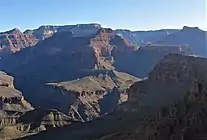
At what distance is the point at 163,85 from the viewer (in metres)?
175

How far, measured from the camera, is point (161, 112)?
102 metres

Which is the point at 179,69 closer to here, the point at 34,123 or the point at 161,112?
the point at 34,123

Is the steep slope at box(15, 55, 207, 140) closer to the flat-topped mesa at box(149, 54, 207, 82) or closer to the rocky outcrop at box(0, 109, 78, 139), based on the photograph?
the flat-topped mesa at box(149, 54, 207, 82)

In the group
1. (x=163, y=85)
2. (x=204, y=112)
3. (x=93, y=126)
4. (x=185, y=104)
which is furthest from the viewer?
(x=163, y=85)

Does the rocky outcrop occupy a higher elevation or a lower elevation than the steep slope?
lower

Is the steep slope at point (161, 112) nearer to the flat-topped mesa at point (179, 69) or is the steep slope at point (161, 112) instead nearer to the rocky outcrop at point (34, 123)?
the flat-topped mesa at point (179, 69)

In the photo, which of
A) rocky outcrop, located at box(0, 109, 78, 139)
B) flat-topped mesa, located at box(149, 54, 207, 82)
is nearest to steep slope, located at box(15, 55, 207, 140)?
flat-topped mesa, located at box(149, 54, 207, 82)

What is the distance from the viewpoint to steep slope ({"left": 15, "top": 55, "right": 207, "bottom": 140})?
84688 mm

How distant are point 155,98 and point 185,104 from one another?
72.7 meters

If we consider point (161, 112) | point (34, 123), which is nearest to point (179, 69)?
point (34, 123)

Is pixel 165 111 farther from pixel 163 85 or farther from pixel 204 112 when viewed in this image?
pixel 163 85

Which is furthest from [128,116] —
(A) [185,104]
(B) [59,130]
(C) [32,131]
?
(A) [185,104]

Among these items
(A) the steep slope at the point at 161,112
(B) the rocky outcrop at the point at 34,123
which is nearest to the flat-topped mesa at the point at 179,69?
(A) the steep slope at the point at 161,112

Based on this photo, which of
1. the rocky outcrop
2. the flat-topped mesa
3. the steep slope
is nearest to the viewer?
the steep slope
